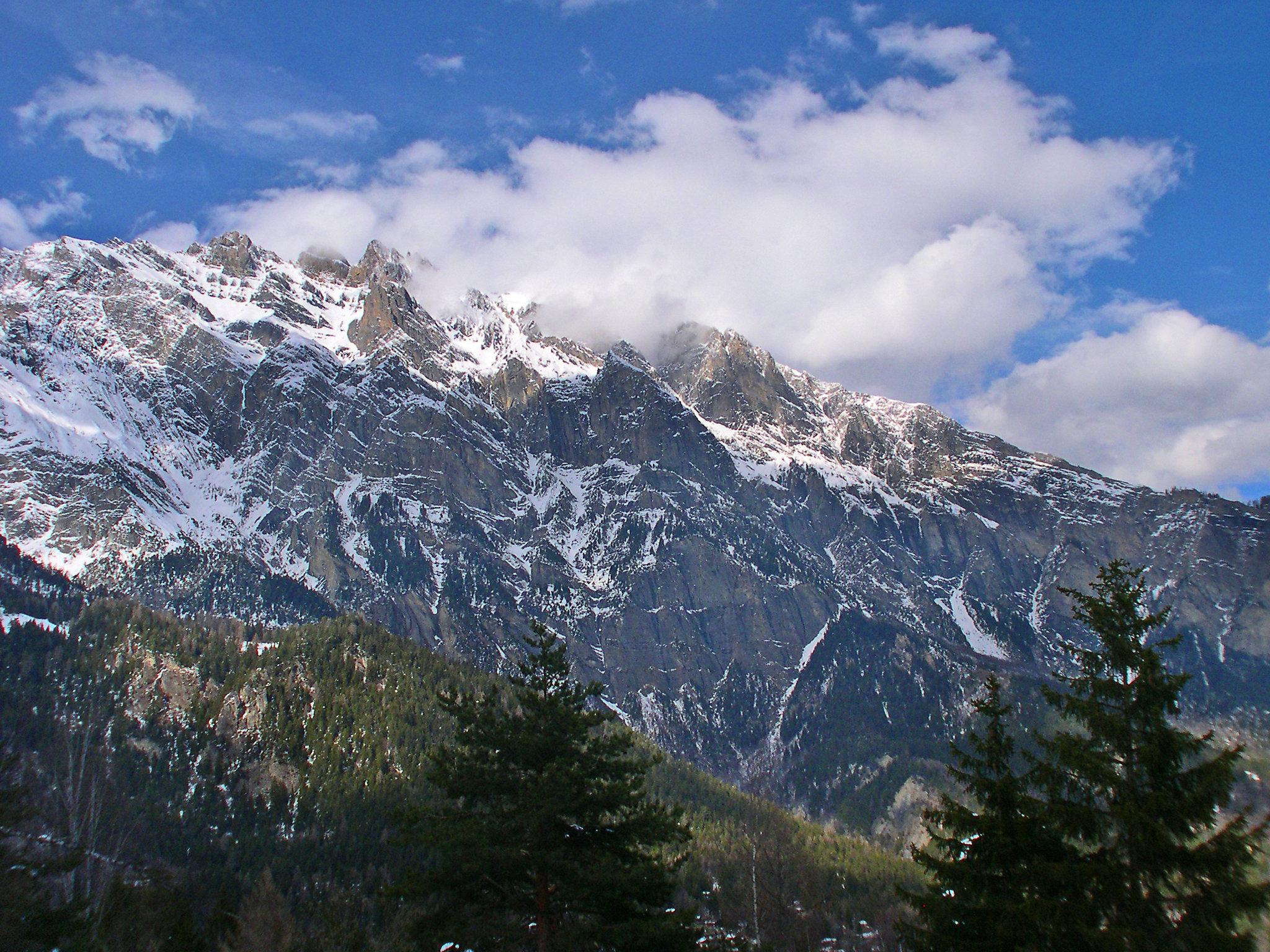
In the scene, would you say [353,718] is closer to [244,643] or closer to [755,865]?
[244,643]

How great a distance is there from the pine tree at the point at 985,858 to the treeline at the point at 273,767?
4013cm

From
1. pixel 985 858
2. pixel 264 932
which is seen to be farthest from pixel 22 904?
pixel 264 932

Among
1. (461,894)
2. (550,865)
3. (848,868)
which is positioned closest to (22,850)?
(461,894)

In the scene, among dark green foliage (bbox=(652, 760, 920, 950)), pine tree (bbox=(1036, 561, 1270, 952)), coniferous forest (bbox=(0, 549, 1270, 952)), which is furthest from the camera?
dark green foliage (bbox=(652, 760, 920, 950))

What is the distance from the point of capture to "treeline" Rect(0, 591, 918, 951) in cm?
9150

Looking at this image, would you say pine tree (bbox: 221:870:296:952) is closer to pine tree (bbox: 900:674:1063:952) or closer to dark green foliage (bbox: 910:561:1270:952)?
pine tree (bbox: 900:674:1063:952)

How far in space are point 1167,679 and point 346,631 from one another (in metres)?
167

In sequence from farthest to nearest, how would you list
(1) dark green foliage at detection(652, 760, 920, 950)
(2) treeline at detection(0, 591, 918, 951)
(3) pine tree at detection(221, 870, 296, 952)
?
(2) treeline at detection(0, 591, 918, 951)
(3) pine tree at detection(221, 870, 296, 952)
(1) dark green foliage at detection(652, 760, 920, 950)

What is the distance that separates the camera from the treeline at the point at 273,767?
300ft

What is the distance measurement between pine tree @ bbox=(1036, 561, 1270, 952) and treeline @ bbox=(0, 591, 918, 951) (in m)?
43.4

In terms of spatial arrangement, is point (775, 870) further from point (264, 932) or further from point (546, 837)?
point (264, 932)

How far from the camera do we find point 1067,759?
14469 millimetres

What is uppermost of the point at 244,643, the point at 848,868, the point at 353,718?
the point at 244,643

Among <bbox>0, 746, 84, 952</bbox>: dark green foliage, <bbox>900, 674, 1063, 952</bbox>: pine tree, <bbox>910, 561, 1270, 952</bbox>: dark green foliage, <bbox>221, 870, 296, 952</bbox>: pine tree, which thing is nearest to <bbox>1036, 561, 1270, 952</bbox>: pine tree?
<bbox>910, 561, 1270, 952</bbox>: dark green foliage
